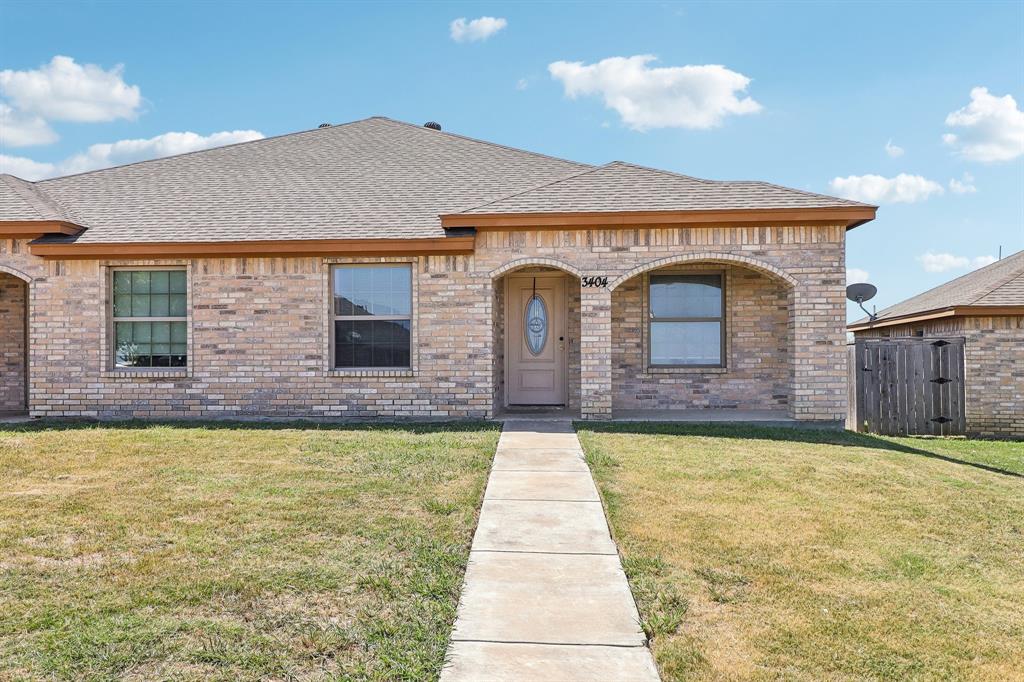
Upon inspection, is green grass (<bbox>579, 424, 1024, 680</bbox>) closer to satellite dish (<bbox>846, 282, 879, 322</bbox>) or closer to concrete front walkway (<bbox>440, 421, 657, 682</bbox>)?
concrete front walkway (<bbox>440, 421, 657, 682</bbox>)

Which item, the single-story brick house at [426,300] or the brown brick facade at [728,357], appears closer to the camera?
the single-story brick house at [426,300]

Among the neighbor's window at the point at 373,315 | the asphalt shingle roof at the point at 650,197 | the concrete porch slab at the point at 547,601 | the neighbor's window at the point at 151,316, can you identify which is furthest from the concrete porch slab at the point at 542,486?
the neighbor's window at the point at 151,316

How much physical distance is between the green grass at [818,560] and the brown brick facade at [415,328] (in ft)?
8.55

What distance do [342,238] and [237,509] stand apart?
5545 millimetres

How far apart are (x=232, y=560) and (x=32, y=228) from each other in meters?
8.74

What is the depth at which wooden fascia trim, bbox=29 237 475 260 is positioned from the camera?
970cm

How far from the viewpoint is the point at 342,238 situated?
31.9ft

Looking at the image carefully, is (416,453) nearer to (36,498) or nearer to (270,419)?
(36,498)

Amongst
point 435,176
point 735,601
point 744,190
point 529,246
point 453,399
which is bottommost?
point 735,601

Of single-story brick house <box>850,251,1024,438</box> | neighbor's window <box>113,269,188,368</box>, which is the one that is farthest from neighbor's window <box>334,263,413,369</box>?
single-story brick house <box>850,251,1024,438</box>

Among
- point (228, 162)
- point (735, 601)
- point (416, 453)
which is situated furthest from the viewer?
point (228, 162)

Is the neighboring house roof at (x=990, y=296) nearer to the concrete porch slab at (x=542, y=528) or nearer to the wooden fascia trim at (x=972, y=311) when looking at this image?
the wooden fascia trim at (x=972, y=311)

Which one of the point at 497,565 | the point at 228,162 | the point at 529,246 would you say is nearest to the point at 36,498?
the point at 497,565

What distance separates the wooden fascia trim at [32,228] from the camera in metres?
9.82
